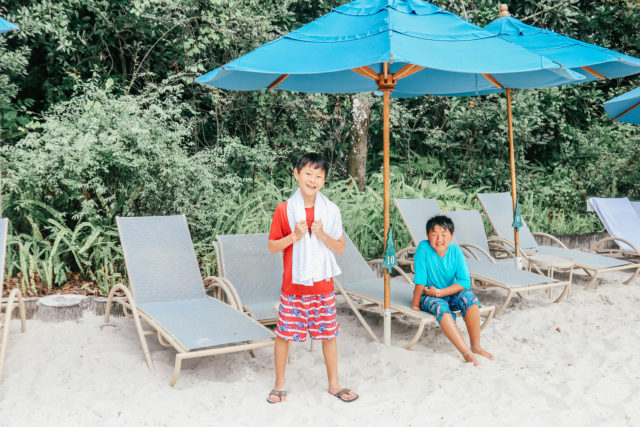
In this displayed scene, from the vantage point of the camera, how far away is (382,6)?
3.62m

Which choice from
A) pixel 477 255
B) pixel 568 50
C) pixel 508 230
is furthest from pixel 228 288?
pixel 508 230

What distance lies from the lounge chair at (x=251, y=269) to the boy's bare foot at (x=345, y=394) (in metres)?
1.10

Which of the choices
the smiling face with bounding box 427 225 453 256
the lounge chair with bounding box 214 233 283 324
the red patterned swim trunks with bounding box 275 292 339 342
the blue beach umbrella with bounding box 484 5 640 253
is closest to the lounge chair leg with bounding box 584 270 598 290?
the blue beach umbrella with bounding box 484 5 640 253

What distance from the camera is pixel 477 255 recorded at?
5.70 meters

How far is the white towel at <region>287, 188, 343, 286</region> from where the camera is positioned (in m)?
3.05

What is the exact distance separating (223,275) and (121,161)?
1.59m

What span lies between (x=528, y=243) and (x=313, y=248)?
4227 mm

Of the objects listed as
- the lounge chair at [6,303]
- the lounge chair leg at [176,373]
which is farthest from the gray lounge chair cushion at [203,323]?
the lounge chair at [6,303]

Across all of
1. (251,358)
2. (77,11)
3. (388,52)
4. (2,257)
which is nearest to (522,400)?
(251,358)

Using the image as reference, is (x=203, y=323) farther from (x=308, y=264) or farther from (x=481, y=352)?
(x=481, y=352)

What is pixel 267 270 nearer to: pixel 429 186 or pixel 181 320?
pixel 181 320

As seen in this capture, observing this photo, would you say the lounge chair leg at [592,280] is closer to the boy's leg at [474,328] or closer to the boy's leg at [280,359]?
the boy's leg at [474,328]

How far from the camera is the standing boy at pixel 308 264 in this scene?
3062 mm

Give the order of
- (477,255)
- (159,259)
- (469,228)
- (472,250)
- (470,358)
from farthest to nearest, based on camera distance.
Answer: (469,228) → (472,250) → (477,255) → (159,259) → (470,358)
